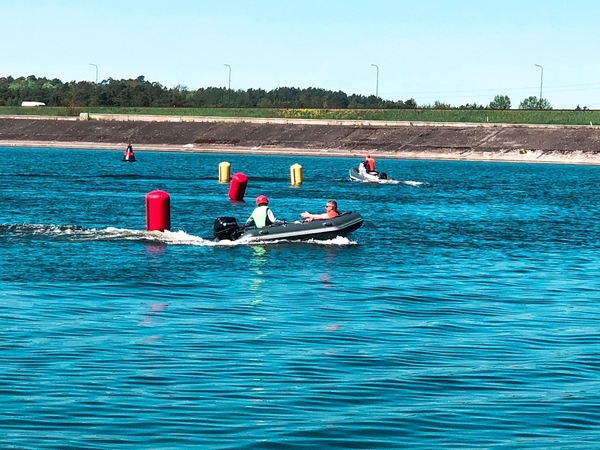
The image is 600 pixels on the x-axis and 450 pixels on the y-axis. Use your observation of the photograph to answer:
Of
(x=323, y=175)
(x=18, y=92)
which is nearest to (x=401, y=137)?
(x=323, y=175)

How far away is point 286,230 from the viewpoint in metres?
30.4

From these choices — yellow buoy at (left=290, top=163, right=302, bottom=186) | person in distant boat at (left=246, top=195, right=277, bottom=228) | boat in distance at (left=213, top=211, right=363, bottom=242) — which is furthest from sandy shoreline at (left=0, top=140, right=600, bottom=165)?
person in distant boat at (left=246, top=195, right=277, bottom=228)

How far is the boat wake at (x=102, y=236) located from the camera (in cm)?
3077

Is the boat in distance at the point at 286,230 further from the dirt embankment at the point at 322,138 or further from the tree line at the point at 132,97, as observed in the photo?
the tree line at the point at 132,97

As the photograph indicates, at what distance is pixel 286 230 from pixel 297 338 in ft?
44.2

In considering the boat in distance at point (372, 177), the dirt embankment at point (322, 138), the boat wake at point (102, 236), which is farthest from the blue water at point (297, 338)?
the dirt embankment at point (322, 138)

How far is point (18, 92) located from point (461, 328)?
569ft

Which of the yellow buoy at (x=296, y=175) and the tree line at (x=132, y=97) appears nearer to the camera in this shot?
the yellow buoy at (x=296, y=175)

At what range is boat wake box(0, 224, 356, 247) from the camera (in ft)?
101

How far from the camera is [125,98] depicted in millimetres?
179250

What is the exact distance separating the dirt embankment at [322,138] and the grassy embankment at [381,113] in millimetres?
4972

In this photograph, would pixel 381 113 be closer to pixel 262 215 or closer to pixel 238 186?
pixel 238 186

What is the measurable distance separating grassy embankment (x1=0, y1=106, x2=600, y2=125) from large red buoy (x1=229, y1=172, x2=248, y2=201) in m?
79.6

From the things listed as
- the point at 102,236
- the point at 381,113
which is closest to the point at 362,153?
the point at 381,113
